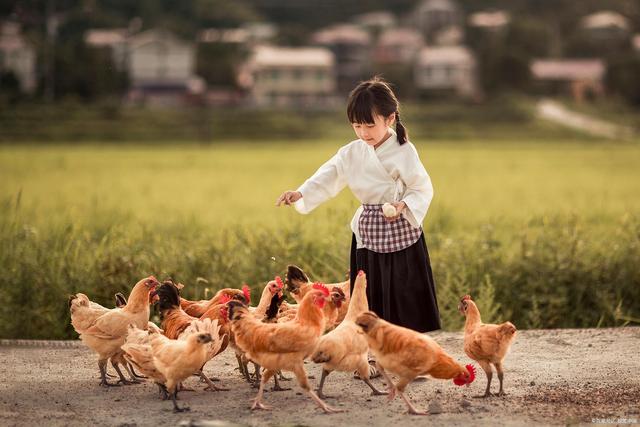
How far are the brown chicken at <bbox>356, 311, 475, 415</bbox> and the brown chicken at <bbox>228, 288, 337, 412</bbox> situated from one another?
0.75ft

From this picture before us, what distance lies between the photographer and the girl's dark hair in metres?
5.04

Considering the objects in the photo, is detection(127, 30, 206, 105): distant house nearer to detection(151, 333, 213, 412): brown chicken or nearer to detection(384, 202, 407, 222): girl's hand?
detection(384, 202, 407, 222): girl's hand

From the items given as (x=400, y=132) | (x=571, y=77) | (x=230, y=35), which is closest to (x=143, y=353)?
(x=400, y=132)

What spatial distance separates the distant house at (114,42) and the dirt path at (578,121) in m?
20.1

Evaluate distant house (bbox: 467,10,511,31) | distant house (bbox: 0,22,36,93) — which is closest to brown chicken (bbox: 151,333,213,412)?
distant house (bbox: 0,22,36,93)

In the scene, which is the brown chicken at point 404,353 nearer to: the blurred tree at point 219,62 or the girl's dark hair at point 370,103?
the girl's dark hair at point 370,103

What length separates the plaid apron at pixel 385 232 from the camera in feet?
17.0

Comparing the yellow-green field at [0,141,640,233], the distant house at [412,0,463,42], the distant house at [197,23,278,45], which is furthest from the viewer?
the distant house at [412,0,463,42]

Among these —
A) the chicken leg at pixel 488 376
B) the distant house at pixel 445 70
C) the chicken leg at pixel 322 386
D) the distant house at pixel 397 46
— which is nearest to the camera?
the chicken leg at pixel 322 386

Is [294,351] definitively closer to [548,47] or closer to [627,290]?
[627,290]

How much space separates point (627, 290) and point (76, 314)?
478 cm

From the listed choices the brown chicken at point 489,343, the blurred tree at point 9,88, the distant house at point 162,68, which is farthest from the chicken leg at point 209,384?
the distant house at point 162,68

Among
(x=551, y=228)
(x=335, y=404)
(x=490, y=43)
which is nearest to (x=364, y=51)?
(x=490, y=43)

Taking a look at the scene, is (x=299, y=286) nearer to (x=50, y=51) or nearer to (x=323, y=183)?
(x=323, y=183)
